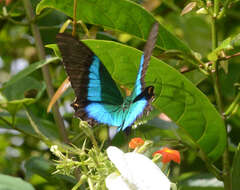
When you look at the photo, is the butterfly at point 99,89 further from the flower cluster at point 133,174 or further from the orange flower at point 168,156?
the flower cluster at point 133,174

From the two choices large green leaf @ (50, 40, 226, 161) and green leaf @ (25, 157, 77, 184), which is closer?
large green leaf @ (50, 40, 226, 161)

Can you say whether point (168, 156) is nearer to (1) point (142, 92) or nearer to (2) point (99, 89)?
(1) point (142, 92)

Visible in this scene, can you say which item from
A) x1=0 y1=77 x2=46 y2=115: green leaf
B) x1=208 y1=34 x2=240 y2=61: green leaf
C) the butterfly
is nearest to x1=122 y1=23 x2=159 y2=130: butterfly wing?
the butterfly

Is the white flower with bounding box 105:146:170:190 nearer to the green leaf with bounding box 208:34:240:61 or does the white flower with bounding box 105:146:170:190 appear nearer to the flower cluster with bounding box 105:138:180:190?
the flower cluster with bounding box 105:138:180:190

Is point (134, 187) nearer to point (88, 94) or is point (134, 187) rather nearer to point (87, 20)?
point (88, 94)

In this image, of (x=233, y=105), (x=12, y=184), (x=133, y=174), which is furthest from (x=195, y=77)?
(x=133, y=174)
